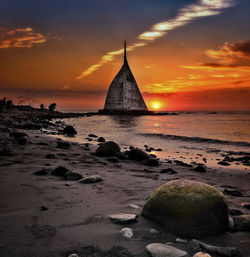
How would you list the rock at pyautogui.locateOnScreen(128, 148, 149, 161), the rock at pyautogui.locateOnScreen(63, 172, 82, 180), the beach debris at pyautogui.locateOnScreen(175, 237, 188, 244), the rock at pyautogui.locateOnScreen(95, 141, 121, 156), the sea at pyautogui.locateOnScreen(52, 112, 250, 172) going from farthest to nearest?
the sea at pyautogui.locateOnScreen(52, 112, 250, 172) < the rock at pyautogui.locateOnScreen(95, 141, 121, 156) < the rock at pyautogui.locateOnScreen(128, 148, 149, 161) < the rock at pyautogui.locateOnScreen(63, 172, 82, 180) < the beach debris at pyautogui.locateOnScreen(175, 237, 188, 244)

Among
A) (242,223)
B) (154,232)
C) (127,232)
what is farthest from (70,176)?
(242,223)

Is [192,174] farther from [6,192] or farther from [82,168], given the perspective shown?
[6,192]

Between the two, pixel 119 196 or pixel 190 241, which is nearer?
pixel 190 241

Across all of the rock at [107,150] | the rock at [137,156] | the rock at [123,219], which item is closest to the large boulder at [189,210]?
the rock at [123,219]

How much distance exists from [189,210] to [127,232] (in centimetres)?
75

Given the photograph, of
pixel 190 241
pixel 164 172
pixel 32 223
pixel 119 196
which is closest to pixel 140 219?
pixel 190 241

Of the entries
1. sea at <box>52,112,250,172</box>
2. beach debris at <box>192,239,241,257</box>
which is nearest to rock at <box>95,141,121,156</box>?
sea at <box>52,112,250,172</box>

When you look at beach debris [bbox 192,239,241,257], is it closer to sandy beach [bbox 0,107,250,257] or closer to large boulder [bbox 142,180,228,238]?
sandy beach [bbox 0,107,250,257]

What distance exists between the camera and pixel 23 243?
2133 millimetres

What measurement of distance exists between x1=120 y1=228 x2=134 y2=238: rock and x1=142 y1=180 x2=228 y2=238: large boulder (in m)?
0.41

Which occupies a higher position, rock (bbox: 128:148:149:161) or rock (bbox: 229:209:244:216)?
rock (bbox: 128:148:149:161)

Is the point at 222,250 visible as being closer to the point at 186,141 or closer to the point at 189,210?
the point at 189,210

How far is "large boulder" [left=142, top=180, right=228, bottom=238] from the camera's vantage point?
98.5 inches

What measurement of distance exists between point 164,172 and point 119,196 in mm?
2643
